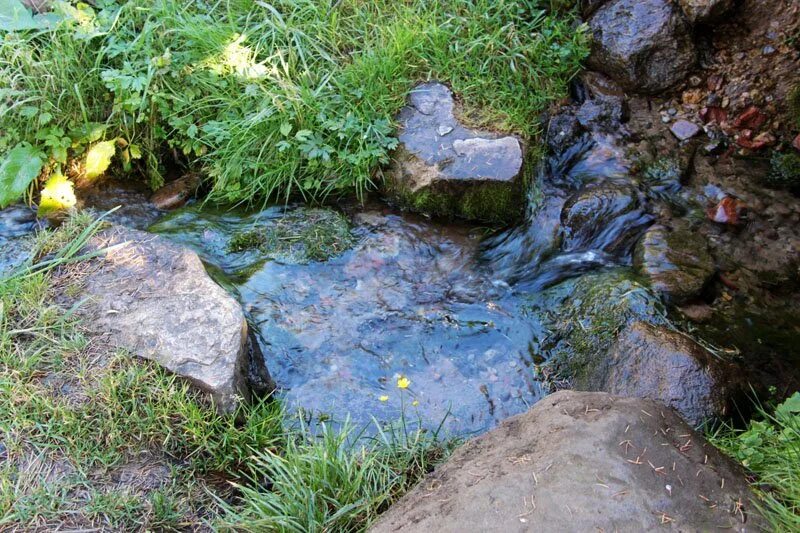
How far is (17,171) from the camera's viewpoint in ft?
14.1

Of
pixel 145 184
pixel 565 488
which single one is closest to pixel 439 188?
pixel 145 184

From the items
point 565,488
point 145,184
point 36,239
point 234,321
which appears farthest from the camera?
point 145,184

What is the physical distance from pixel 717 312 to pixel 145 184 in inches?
159

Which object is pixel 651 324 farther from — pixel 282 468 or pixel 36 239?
pixel 36 239

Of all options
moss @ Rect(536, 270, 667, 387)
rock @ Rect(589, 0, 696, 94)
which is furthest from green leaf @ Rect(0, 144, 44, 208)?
rock @ Rect(589, 0, 696, 94)

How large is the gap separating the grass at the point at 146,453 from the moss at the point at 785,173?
10.3 ft

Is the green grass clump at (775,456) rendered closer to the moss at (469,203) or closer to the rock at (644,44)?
the moss at (469,203)

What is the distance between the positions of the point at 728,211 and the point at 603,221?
84 cm

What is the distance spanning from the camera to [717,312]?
12.2 ft

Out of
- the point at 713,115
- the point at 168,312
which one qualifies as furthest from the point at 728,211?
the point at 168,312

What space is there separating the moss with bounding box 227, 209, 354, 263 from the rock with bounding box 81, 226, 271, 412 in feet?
2.48

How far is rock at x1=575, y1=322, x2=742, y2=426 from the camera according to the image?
3.05 m

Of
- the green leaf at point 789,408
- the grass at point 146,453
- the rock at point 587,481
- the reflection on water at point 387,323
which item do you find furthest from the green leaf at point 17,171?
the green leaf at point 789,408

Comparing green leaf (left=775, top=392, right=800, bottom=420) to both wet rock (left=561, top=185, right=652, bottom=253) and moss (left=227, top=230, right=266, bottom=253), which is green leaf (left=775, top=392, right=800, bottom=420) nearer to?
wet rock (left=561, top=185, right=652, bottom=253)
